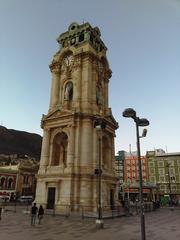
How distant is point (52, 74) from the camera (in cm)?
4275

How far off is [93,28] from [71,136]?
24.2 meters

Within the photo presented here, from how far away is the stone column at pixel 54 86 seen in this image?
40188 mm

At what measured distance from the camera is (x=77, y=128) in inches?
1345

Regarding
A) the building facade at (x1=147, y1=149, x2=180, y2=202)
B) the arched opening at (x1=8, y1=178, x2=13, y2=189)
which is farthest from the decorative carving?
the building facade at (x1=147, y1=149, x2=180, y2=202)

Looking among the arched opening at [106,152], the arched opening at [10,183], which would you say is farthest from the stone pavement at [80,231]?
the arched opening at [10,183]

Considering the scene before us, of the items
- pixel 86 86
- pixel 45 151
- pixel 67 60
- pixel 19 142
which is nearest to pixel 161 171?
pixel 86 86

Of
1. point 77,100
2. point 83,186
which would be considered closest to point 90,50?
point 77,100

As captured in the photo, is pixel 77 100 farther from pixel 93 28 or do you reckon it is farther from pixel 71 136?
pixel 93 28

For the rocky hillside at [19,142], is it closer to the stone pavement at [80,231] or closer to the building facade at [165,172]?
the building facade at [165,172]

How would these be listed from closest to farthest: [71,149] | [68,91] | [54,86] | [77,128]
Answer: [71,149], [77,128], [68,91], [54,86]

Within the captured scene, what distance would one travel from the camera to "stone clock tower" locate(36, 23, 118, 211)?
3177 centimetres

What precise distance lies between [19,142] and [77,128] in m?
140

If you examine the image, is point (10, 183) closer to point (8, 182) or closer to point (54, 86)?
point (8, 182)

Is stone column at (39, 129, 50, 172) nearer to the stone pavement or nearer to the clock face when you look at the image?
the clock face
